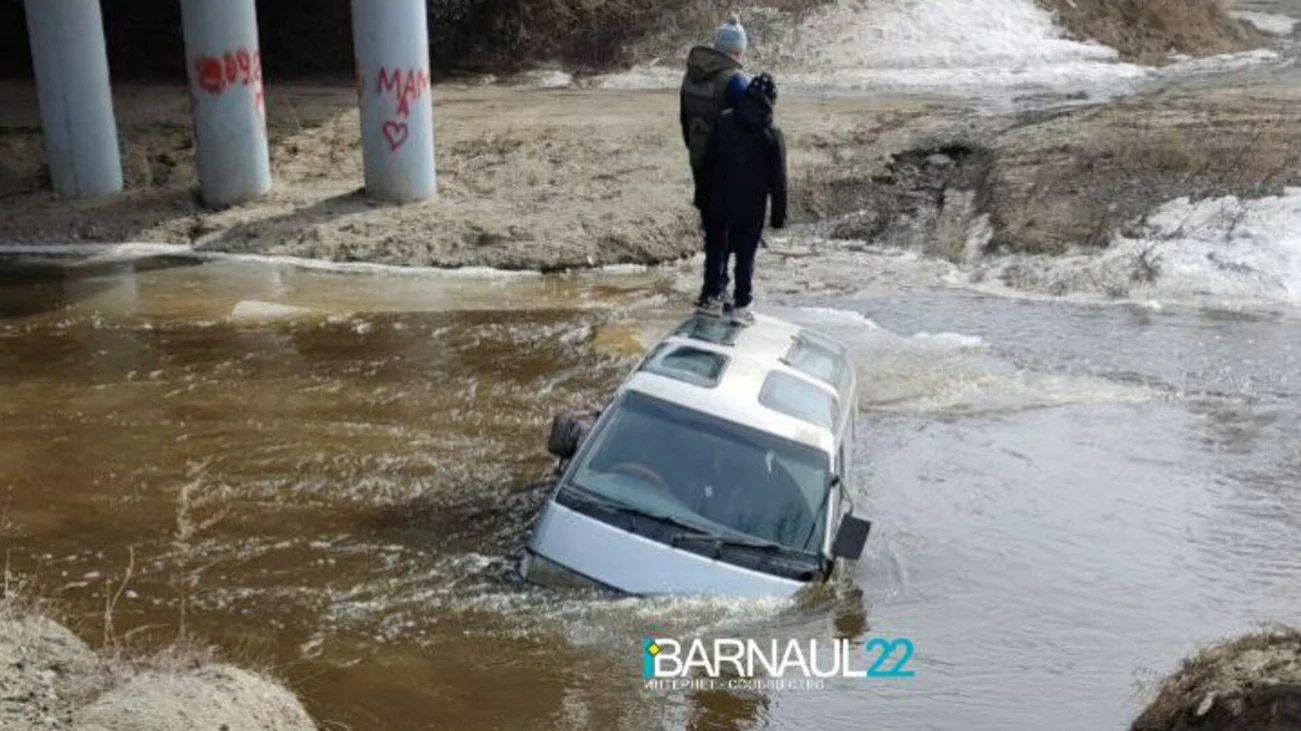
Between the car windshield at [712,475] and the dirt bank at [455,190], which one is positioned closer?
the car windshield at [712,475]

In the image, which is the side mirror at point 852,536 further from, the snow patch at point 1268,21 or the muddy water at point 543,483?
the snow patch at point 1268,21

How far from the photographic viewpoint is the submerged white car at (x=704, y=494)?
22.2 ft

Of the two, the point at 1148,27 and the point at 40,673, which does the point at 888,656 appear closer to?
the point at 40,673

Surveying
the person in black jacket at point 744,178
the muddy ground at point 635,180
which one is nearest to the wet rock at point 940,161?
the muddy ground at point 635,180

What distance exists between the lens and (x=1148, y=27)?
93.5ft

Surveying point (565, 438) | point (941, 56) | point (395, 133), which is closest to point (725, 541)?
point (565, 438)

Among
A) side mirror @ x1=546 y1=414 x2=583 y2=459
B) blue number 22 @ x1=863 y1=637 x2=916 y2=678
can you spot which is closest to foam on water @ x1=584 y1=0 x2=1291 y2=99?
side mirror @ x1=546 y1=414 x2=583 y2=459

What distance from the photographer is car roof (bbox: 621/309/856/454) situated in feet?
23.6

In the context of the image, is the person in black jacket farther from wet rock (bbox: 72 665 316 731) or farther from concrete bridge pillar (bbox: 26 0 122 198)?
concrete bridge pillar (bbox: 26 0 122 198)

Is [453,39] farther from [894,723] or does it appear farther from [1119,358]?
[894,723]

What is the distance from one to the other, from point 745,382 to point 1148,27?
24.4 meters

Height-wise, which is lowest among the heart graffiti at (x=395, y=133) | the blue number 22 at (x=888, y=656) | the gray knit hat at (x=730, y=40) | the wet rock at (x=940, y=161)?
the blue number 22 at (x=888, y=656)

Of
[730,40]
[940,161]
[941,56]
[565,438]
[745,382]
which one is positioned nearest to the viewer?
[745,382]

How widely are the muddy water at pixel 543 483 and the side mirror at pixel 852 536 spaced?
0.48m
